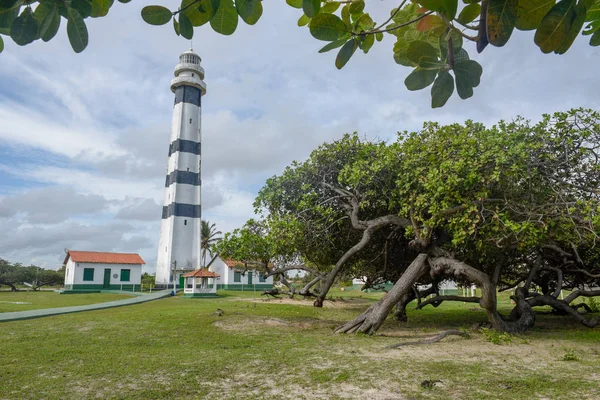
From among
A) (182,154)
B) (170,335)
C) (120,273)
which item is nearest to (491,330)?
(170,335)

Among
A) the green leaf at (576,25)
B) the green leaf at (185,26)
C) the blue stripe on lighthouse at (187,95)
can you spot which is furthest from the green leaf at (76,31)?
the blue stripe on lighthouse at (187,95)

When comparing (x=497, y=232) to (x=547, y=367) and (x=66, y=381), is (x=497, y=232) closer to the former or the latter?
(x=547, y=367)

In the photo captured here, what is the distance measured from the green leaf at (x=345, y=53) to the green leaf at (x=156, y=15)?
2.50ft

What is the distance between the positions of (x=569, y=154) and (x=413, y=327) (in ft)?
19.8

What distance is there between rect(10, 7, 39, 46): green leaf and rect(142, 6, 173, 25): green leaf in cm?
42

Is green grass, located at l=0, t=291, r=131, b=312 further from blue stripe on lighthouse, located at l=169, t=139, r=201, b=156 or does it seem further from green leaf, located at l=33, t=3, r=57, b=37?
green leaf, located at l=33, t=3, r=57, b=37

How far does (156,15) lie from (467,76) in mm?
1290

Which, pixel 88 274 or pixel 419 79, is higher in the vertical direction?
pixel 419 79

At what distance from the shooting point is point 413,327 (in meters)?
11.7

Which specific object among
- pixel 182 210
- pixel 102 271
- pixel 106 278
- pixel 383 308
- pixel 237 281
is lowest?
pixel 383 308

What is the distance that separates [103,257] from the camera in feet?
115

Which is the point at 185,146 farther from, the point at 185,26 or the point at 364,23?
the point at 185,26

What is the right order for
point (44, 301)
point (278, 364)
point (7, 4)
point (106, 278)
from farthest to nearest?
1. point (106, 278)
2. point (44, 301)
3. point (278, 364)
4. point (7, 4)

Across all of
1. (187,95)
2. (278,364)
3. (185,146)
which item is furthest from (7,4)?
(187,95)
